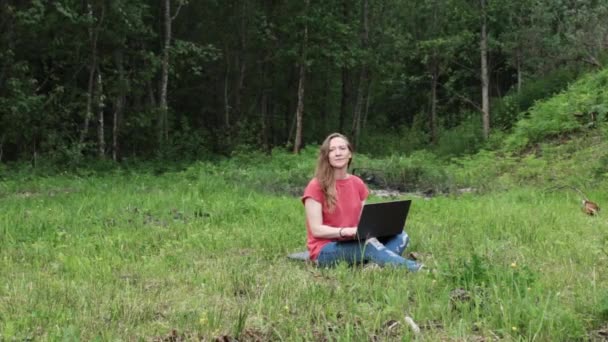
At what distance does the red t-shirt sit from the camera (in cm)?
606

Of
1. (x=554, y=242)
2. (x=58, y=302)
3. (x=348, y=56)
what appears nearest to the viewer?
(x=58, y=302)

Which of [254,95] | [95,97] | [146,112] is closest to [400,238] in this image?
[95,97]

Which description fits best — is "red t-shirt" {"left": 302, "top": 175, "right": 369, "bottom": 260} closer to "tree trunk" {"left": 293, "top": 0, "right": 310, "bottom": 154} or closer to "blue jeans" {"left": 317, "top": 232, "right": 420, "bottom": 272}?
"blue jeans" {"left": 317, "top": 232, "right": 420, "bottom": 272}

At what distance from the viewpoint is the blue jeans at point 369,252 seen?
18.2ft

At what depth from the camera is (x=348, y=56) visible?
30.8 m

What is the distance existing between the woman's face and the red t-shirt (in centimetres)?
25

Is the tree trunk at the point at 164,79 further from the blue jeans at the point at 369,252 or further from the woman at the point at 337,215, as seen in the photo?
the blue jeans at the point at 369,252

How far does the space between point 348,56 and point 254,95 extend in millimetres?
7785

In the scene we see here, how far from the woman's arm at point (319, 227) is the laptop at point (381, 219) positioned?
175mm

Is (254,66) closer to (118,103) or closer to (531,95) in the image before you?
(118,103)

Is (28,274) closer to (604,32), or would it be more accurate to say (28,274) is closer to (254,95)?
(604,32)

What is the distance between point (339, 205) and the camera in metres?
6.21

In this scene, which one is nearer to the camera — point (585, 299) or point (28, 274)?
point (585, 299)

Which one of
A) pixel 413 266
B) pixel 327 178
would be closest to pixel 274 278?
pixel 413 266
